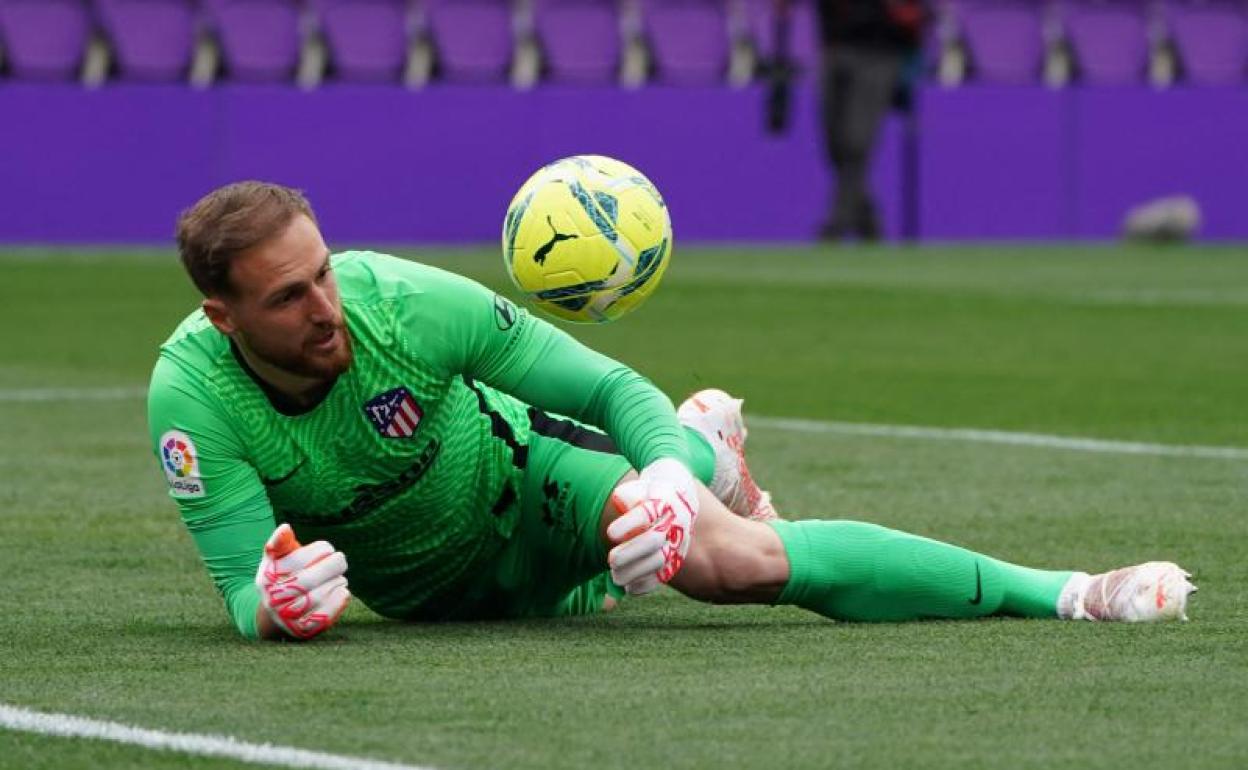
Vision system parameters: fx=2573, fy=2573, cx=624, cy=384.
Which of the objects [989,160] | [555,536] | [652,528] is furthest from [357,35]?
[652,528]

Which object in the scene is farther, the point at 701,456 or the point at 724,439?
the point at 724,439

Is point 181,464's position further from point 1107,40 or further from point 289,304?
point 1107,40

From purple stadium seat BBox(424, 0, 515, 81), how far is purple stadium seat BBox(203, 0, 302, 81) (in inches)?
59.8

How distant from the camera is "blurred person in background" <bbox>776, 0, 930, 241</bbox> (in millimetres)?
23406

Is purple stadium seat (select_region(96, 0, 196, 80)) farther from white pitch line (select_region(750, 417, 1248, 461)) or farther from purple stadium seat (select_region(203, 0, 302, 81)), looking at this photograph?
white pitch line (select_region(750, 417, 1248, 461))

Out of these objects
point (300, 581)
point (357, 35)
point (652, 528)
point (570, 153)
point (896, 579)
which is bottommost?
point (570, 153)

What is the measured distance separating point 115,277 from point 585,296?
14.3m

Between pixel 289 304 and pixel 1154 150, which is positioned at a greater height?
pixel 289 304

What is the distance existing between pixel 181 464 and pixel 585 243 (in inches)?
46.6

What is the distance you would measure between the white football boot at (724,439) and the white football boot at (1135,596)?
1.10 m

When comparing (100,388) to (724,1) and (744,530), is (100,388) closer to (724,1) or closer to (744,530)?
(744,530)

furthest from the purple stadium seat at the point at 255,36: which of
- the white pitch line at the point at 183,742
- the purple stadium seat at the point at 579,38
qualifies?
the white pitch line at the point at 183,742

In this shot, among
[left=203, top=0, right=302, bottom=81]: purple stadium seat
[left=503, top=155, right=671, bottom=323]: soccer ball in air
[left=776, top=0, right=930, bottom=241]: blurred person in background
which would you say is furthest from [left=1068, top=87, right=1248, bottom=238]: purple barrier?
[left=503, top=155, right=671, bottom=323]: soccer ball in air

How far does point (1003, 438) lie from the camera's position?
32.6 feet
